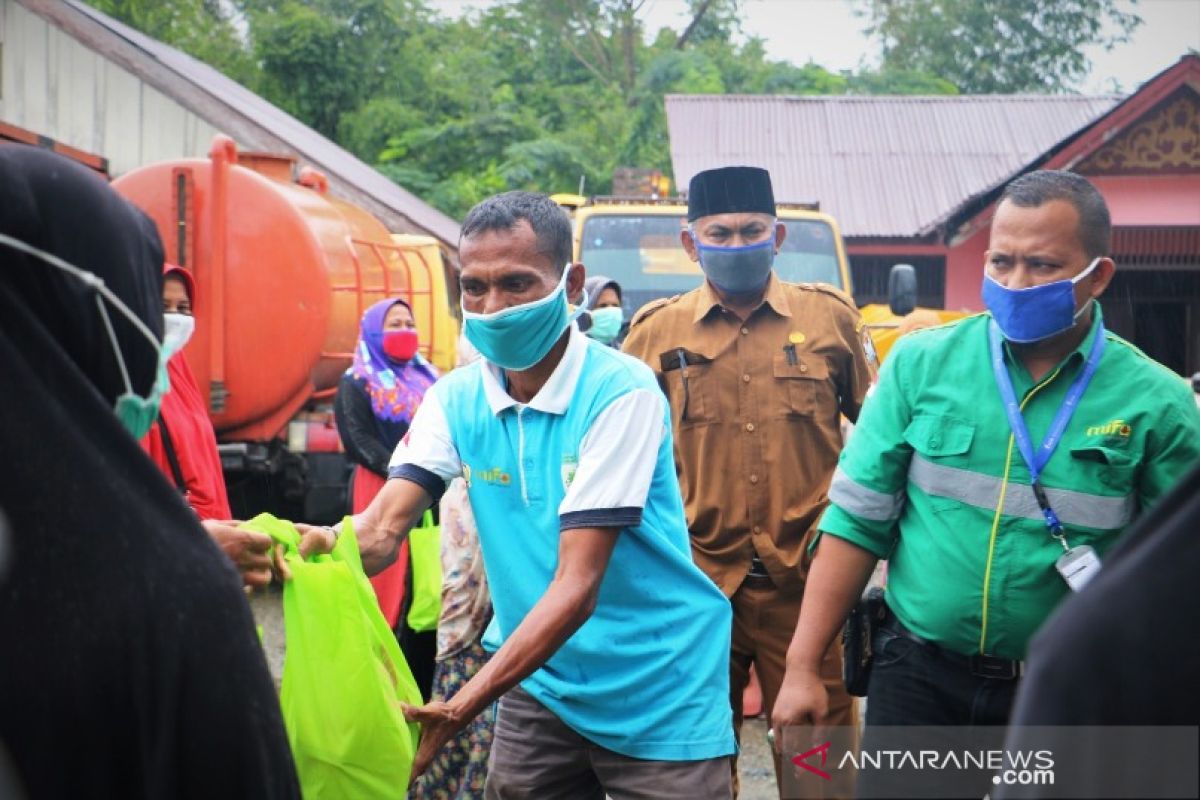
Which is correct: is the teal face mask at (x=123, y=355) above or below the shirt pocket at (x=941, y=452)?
above

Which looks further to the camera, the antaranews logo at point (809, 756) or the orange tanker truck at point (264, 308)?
the orange tanker truck at point (264, 308)

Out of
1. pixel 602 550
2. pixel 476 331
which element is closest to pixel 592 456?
pixel 602 550

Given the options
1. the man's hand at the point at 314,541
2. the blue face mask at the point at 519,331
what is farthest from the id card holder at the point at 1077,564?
the man's hand at the point at 314,541

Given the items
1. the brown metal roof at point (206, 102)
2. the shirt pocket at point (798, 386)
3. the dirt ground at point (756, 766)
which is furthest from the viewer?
the brown metal roof at point (206, 102)

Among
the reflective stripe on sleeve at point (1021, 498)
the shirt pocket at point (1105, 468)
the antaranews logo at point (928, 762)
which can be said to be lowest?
the antaranews logo at point (928, 762)

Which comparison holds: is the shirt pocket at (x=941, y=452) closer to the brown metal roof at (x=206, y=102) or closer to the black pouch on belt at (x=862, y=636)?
the black pouch on belt at (x=862, y=636)

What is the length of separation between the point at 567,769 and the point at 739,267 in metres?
2.31

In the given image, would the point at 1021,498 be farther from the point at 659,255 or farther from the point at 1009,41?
the point at 1009,41

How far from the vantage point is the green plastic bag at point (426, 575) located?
234 inches

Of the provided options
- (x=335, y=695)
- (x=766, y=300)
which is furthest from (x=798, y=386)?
(x=335, y=695)

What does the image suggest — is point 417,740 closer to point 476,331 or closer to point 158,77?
point 476,331

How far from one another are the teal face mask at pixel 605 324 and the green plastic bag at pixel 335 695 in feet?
14.6

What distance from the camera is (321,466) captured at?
10.6 m

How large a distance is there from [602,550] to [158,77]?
19.3 m
